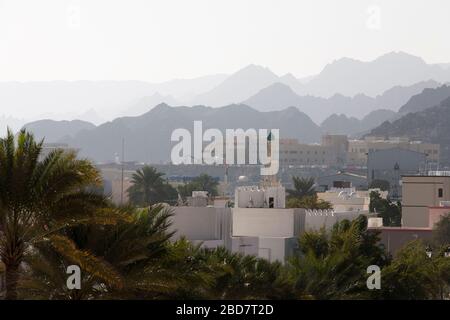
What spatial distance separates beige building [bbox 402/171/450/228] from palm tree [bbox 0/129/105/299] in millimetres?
72659

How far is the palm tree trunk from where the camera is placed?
Result: 61.8 feet

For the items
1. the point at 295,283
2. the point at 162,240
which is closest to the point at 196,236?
the point at 295,283

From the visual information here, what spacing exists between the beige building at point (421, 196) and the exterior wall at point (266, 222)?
38331 mm

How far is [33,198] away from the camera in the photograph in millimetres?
19078

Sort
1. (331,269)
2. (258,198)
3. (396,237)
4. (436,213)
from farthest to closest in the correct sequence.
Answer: (436,213), (396,237), (258,198), (331,269)

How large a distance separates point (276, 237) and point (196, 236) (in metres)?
3.43

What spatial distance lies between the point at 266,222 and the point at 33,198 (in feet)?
110

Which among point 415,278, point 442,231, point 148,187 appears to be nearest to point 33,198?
point 415,278

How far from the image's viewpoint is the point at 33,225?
18938mm

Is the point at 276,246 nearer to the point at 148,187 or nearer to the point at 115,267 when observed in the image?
the point at 115,267

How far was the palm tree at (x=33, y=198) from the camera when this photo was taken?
1886 cm

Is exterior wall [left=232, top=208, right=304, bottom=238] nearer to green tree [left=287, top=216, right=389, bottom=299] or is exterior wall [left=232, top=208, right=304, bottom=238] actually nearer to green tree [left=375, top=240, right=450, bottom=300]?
green tree [left=375, top=240, right=450, bottom=300]

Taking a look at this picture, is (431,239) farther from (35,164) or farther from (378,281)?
(35,164)

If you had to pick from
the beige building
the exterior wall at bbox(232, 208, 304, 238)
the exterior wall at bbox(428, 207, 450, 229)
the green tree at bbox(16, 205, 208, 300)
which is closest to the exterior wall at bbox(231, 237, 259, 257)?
the exterior wall at bbox(232, 208, 304, 238)
